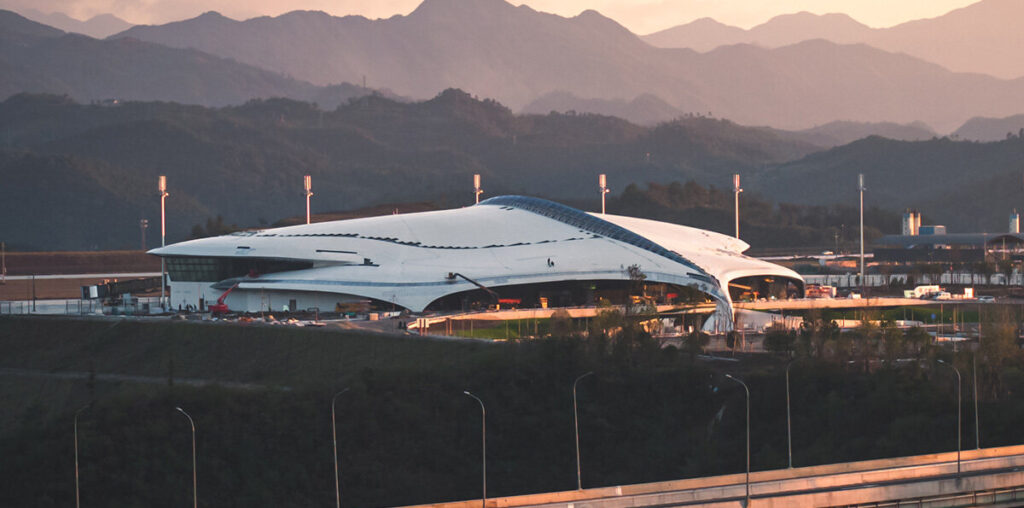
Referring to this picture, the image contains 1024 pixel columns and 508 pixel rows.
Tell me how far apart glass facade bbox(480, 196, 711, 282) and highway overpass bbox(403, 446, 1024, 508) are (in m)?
46.5

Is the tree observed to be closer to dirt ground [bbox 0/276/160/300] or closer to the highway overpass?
the highway overpass

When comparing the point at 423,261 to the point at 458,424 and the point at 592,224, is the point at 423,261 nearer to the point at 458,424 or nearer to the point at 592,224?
the point at 592,224

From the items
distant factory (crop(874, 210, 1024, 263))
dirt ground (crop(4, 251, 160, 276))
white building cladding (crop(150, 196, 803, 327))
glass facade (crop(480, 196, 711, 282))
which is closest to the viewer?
white building cladding (crop(150, 196, 803, 327))

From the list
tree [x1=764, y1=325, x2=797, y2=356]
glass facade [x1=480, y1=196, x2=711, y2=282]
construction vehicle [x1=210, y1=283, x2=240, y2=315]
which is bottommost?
tree [x1=764, y1=325, x2=797, y2=356]

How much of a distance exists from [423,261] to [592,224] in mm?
14151

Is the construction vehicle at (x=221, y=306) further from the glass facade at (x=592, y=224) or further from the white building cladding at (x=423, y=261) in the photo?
the glass facade at (x=592, y=224)

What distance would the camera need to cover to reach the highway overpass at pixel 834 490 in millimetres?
37188

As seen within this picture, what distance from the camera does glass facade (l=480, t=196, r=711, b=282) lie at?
92125mm

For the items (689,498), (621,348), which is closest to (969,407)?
(621,348)

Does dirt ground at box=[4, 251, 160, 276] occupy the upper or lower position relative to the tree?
upper

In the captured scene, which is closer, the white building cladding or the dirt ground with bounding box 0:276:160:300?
the white building cladding

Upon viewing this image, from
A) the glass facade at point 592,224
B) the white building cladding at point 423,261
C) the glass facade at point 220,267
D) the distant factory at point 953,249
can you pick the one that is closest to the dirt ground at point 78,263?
the glass facade at point 220,267

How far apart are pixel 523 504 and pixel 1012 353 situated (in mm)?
33803

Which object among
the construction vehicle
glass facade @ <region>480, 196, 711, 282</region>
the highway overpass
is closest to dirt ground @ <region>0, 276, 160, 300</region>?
the construction vehicle
